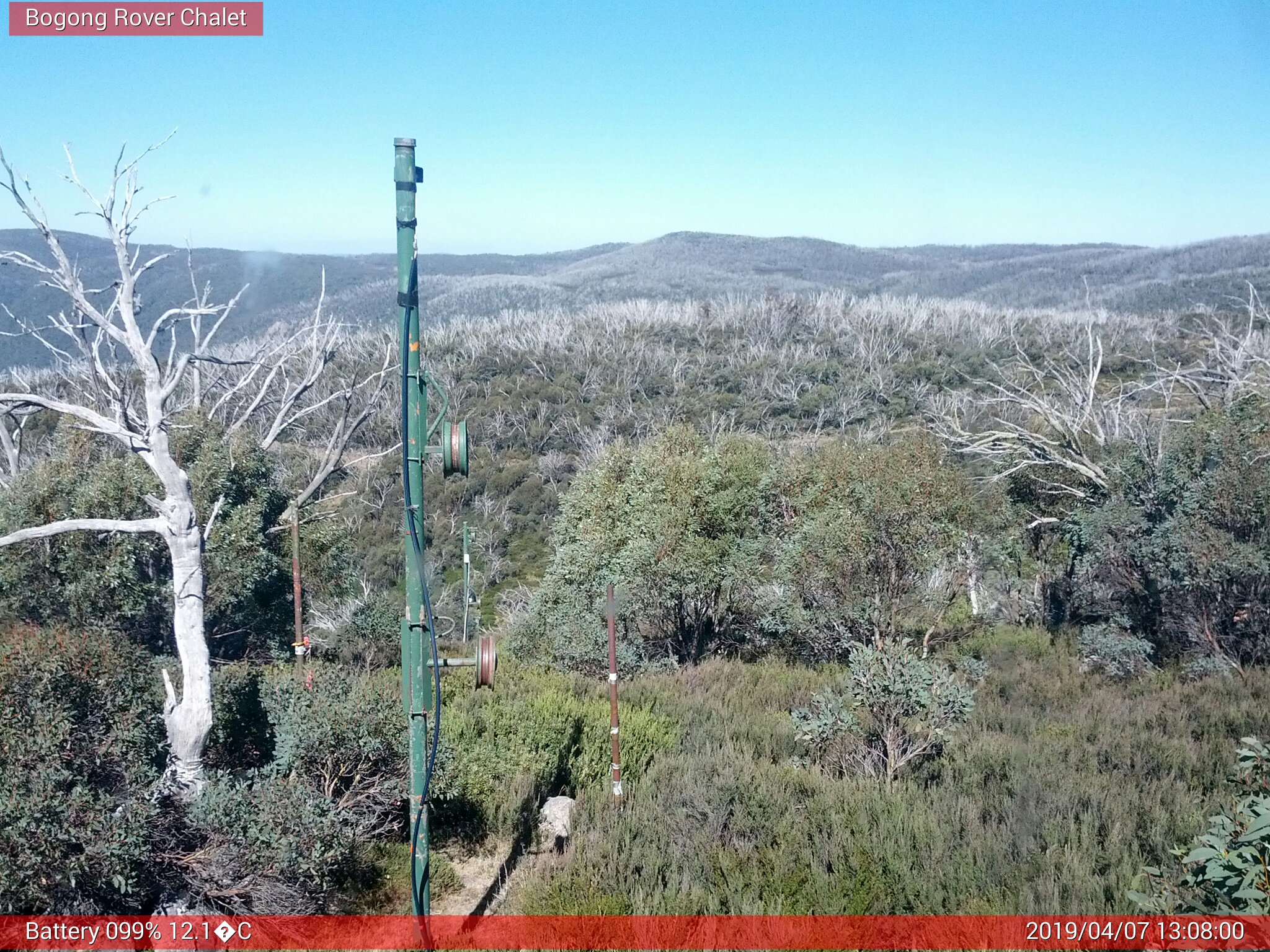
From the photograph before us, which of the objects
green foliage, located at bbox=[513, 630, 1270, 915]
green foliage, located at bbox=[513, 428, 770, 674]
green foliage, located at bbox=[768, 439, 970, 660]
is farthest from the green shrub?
green foliage, located at bbox=[768, 439, 970, 660]

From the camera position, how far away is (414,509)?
4.25m

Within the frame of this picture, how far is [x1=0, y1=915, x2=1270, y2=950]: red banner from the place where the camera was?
4.47 metres

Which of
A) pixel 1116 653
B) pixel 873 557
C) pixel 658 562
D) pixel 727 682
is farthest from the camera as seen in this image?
pixel 658 562

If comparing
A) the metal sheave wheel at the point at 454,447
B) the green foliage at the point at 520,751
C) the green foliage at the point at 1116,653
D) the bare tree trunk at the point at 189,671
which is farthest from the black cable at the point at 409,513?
the green foliage at the point at 1116,653

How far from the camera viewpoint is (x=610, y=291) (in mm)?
97062

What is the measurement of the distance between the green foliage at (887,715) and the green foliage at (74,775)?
15.4 ft

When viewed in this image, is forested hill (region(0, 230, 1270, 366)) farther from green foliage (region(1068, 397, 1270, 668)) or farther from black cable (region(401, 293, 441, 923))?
black cable (region(401, 293, 441, 923))

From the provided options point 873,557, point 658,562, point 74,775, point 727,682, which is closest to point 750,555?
point 658,562

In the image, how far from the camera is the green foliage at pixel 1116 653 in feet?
39.6

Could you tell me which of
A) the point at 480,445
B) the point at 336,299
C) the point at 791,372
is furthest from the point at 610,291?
the point at 480,445

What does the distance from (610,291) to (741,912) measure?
311 ft

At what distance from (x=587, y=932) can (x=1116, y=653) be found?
392 inches

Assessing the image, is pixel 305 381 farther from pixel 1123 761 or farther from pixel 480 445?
pixel 480 445

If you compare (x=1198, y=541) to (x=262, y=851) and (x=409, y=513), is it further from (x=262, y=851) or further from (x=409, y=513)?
(x=262, y=851)
